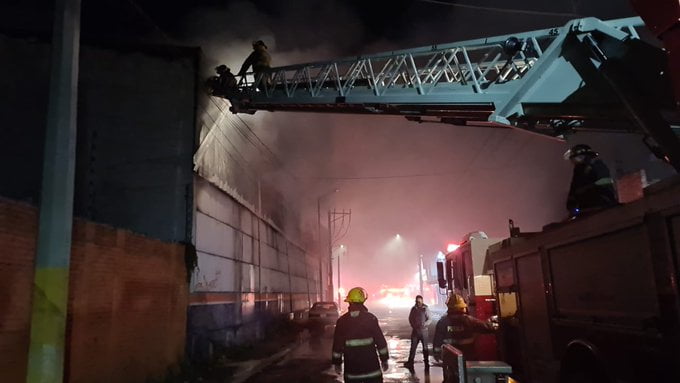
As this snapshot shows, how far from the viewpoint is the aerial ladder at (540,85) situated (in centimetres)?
557

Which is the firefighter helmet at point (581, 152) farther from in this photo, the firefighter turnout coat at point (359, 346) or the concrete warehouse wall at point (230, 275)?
the concrete warehouse wall at point (230, 275)

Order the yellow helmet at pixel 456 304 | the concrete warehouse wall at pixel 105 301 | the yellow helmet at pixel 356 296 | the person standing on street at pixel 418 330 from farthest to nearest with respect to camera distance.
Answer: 1. the person standing on street at pixel 418 330
2. the yellow helmet at pixel 456 304
3. the concrete warehouse wall at pixel 105 301
4. the yellow helmet at pixel 356 296

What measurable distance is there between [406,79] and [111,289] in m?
5.38

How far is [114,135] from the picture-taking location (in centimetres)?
1099

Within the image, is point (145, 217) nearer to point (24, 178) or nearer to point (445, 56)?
point (24, 178)

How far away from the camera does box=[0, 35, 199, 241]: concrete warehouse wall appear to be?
10.7 m

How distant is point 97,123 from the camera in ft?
35.9

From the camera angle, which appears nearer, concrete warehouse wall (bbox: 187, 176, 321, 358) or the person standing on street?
the person standing on street

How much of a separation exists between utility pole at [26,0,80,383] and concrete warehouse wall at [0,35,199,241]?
20.4 ft

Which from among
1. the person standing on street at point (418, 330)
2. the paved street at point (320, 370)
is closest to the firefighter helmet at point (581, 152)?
the paved street at point (320, 370)

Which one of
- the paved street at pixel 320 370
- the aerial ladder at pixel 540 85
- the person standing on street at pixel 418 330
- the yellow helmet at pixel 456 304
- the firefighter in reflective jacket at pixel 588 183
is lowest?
the paved street at pixel 320 370

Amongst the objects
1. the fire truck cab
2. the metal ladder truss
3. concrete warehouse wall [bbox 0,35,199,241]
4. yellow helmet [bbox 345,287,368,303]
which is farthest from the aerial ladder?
concrete warehouse wall [bbox 0,35,199,241]

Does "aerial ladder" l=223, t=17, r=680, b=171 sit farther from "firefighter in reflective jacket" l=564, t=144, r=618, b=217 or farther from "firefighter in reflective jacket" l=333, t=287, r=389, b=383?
"firefighter in reflective jacket" l=333, t=287, r=389, b=383

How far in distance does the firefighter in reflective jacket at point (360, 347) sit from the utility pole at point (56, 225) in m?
Result: 2.48
